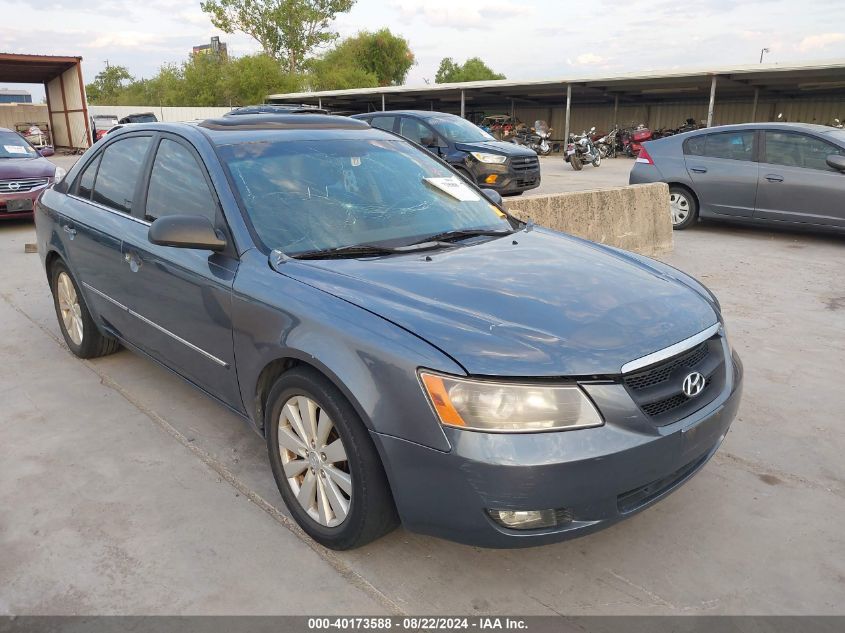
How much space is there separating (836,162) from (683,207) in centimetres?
198

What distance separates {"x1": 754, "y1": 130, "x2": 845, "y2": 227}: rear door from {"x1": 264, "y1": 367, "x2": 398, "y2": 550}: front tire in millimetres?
7760

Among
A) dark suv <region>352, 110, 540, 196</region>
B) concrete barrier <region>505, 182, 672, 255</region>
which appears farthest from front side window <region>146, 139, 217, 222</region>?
dark suv <region>352, 110, 540, 196</region>

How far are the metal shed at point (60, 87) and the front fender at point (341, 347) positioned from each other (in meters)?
27.0

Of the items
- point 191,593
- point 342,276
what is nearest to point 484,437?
point 342,276

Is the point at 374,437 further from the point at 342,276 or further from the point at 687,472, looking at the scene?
the point at 687,472

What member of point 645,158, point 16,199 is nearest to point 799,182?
point 645,158

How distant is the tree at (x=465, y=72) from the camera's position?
335 ft

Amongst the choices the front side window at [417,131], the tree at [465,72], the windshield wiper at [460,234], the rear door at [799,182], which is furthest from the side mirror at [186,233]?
the tree at [465,72]

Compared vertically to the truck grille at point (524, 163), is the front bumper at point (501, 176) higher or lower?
lower

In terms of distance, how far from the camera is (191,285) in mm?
3072

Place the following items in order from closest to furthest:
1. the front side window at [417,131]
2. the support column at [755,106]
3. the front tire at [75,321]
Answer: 1. the front tire at [75,321]
2. the front side window at [417,131]
3. the support column at [755,106]

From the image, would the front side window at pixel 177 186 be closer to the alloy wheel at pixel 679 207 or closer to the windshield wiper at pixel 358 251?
the windshield wiper at pixel 358 251

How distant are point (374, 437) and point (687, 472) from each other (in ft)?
3.86

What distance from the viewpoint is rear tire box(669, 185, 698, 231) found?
30.7 ft
